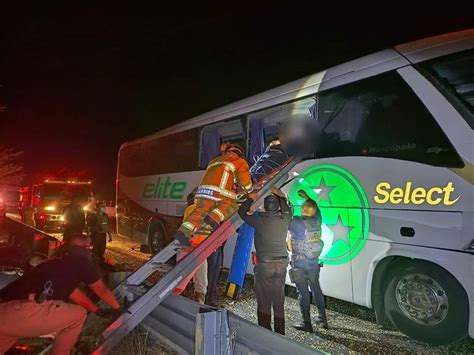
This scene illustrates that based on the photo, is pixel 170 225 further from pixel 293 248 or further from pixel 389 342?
pixel 389 342

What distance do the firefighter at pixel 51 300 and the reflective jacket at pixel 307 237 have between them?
2.38 metres

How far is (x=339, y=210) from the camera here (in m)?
5.35

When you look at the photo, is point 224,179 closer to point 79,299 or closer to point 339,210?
point 339,210

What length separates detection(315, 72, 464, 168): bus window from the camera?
441cm

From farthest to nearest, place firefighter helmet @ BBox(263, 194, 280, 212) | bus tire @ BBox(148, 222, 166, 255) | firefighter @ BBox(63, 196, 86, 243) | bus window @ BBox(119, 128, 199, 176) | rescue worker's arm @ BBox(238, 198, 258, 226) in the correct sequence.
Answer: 1. bus tire @ BBox(148, 222, 166, 255)
2. bus window @ BBox(119, 128, 199, 176)
3. firefighter @ BBox(63, 196, 86, 243)
4. rescue worker's arm @ BBox(238, 198, 258, 226)
5. firefighter helmet @ BBox(263, 194, 280, 212)

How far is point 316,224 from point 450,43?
2491 mm

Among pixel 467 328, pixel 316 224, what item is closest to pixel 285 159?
pixel 316 224

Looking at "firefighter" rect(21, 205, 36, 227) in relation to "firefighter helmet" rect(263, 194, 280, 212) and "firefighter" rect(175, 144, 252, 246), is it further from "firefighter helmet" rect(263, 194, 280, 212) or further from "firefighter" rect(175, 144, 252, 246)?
"firefighter helmet" rect(263, 194, 280, 212)

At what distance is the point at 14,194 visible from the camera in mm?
35656

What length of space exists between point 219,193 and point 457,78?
115 inches

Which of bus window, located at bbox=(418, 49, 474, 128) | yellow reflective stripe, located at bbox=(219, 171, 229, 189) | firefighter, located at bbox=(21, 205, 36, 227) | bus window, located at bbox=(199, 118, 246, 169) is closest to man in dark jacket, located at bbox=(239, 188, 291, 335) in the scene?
yellow reflective stripe, located at bbox=(219, 171, 229, 189)

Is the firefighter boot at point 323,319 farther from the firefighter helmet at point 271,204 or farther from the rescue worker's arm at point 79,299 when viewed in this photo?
the rescue worker's arm at point 79,299

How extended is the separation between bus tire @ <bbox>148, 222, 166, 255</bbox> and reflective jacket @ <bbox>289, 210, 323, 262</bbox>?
542 cm

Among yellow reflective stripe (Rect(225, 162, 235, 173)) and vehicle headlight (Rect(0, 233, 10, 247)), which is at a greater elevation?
yellow reflective stripe (Rect(225, 162, 235, 173))
